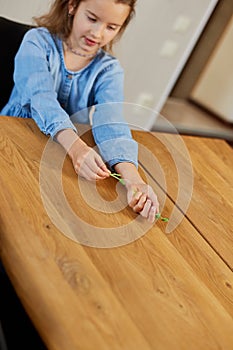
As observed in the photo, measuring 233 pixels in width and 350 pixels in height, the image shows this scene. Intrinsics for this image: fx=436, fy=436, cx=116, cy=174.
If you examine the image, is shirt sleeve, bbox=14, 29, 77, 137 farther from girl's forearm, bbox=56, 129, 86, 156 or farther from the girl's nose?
the girl's nose

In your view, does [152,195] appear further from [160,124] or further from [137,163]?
[160,124]

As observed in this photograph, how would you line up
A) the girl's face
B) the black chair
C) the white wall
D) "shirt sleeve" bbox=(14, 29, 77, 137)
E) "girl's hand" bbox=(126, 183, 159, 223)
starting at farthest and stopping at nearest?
1. the white wall
2. the black chair
3. the girl's face
4. "shirt sleeve" bbox=(14, 29, 77, 137)
5. "girl's hand" bbox=(126, 183, 159, 223)

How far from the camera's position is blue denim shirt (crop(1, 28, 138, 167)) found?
1209 mm

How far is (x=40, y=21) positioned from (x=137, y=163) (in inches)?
25.8

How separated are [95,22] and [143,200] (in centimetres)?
60

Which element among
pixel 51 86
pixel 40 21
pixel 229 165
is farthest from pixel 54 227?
pixel 40 21

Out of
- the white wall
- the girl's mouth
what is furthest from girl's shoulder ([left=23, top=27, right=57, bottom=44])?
the white wall

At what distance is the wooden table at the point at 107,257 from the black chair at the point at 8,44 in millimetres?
355

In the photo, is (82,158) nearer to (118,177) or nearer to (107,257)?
(118,177)

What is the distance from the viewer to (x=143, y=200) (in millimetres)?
1060

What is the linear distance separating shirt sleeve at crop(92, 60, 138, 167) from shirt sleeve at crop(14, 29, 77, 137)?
0.12 meters

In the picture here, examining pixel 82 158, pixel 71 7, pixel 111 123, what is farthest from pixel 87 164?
pixel 71 7

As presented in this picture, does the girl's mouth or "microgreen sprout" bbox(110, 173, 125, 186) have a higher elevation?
the girl's mouth

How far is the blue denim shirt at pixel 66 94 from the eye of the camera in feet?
3.97
